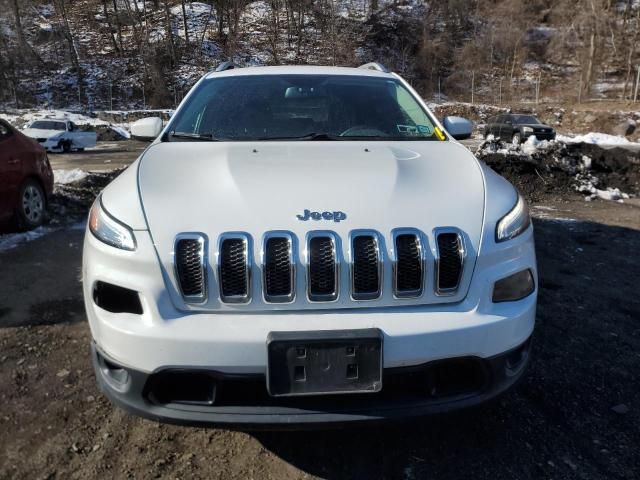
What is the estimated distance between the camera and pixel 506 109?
1412 inches

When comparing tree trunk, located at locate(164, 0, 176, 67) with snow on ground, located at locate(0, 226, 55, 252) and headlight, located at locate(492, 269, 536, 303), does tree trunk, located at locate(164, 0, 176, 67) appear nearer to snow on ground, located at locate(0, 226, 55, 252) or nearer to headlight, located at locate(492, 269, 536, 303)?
snow on ground, located at locate(0, 226, 55, 252)

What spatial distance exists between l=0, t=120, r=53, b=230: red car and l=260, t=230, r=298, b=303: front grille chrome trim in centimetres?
500

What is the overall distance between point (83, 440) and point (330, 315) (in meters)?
1.46

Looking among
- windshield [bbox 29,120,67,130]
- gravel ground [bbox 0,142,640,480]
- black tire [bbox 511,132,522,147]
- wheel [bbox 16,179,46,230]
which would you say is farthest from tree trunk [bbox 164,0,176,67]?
gravel ground [bbox 0,142,640,480]

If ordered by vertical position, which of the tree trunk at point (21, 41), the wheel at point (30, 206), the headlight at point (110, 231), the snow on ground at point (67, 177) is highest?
the headlight at point (110, 231)

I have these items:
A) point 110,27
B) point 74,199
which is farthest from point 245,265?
point 110,27

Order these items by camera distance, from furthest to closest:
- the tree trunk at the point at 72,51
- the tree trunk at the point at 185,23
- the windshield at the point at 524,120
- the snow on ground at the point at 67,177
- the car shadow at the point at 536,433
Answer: the tree trunk at the point at 185,23
the tree trunk at the point at 72,51
the windshield at the point at 524,120
the snow on ground at the point at 67,177
the car shadow at the point at 536,433

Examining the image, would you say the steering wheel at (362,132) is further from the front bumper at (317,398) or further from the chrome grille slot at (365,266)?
the front bumper at (317,398)

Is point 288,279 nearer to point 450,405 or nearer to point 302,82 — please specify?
point 450,405

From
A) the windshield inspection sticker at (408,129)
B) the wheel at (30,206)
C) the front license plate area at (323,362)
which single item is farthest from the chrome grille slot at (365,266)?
the wheel at (30,206)

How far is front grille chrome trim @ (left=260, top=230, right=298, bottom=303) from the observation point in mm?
2014

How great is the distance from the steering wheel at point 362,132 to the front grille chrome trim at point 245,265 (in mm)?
1394

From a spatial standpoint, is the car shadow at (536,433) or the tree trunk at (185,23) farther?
the tree trunk at (185,23)

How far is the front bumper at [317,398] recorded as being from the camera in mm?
1967
